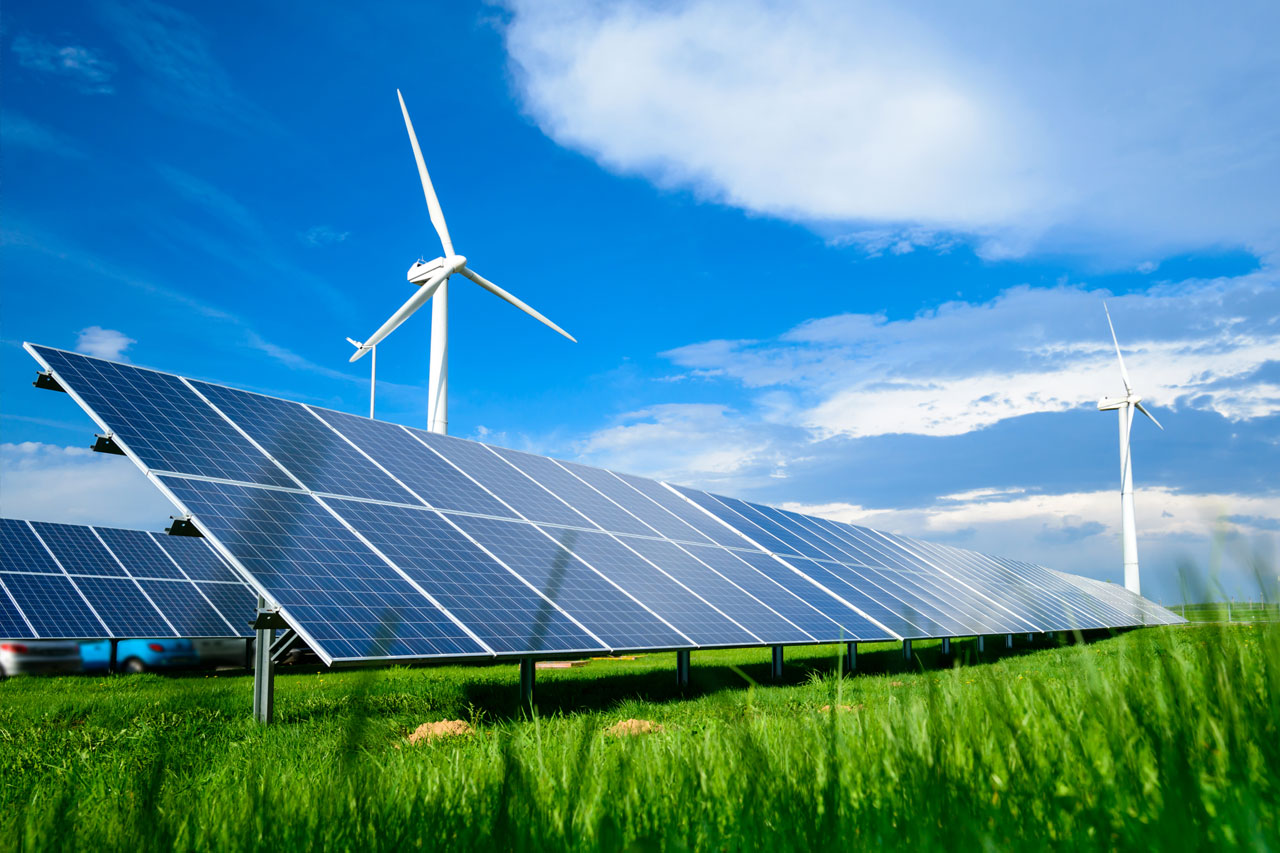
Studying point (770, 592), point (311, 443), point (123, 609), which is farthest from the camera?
point (123, 609)

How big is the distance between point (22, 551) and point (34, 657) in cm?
297

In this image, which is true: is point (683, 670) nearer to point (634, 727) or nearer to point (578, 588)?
point (578, 588)

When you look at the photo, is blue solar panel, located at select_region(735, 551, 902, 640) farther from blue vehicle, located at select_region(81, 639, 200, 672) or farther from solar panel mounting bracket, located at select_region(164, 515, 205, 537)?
blue vehicle, located at select_region(81, 639, 200, 672)

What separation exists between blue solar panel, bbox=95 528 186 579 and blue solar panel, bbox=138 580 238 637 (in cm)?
58

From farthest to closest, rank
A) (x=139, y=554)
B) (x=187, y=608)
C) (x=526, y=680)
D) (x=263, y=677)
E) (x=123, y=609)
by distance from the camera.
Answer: (x=139, y=554) → (x=187, y=608) → (x=123, y=609) → (x=526, y=680) → (x=263, y=677)

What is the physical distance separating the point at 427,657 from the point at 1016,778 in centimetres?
598

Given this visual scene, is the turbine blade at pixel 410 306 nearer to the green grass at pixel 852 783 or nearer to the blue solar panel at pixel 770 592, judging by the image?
the blue solar panel at pixel 770 592

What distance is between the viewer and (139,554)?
80.9ft

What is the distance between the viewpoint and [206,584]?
2462 cm

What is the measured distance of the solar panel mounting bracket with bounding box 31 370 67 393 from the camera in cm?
1013

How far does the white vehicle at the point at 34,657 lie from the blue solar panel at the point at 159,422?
14.7 metres

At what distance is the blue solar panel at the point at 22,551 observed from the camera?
834 inches

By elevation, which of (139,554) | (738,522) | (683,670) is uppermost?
(738,522)

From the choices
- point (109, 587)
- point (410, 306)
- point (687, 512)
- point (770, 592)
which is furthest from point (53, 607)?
point (770, 592)
